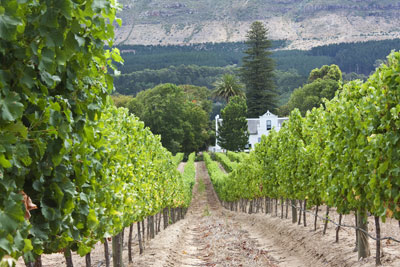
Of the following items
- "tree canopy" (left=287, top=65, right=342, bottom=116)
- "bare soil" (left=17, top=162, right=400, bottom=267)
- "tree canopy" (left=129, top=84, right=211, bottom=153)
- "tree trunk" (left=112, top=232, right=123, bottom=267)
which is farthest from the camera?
"tree canopy" (left=129, top=84, right=211, bottom=153)

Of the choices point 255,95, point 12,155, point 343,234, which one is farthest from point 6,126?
point 255,95

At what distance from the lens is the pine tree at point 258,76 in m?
89.1

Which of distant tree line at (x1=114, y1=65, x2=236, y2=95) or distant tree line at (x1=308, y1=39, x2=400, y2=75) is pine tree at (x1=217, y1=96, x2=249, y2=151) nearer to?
distant tree line at (x1=114, y1=65, x2=236, y2=95)

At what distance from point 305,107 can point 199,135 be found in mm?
20824

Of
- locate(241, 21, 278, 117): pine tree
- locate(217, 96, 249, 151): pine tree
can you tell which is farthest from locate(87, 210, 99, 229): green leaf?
locate(241, 21, 278, 117): pine tree

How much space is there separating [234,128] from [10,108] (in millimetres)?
77123

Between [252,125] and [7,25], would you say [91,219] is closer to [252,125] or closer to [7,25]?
[7,25]

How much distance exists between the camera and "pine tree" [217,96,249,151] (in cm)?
7969

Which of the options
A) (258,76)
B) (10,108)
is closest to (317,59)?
(258,76)

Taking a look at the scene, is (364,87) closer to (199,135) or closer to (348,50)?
(199,135)

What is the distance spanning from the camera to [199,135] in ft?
302

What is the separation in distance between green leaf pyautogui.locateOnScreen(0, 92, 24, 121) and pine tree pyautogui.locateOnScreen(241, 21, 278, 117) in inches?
3405

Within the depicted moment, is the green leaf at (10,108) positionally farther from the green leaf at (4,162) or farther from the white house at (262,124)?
the white house at (262,124)

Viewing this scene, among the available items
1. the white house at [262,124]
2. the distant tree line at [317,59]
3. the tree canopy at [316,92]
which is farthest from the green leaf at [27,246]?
the distant tree line at [317,59]
